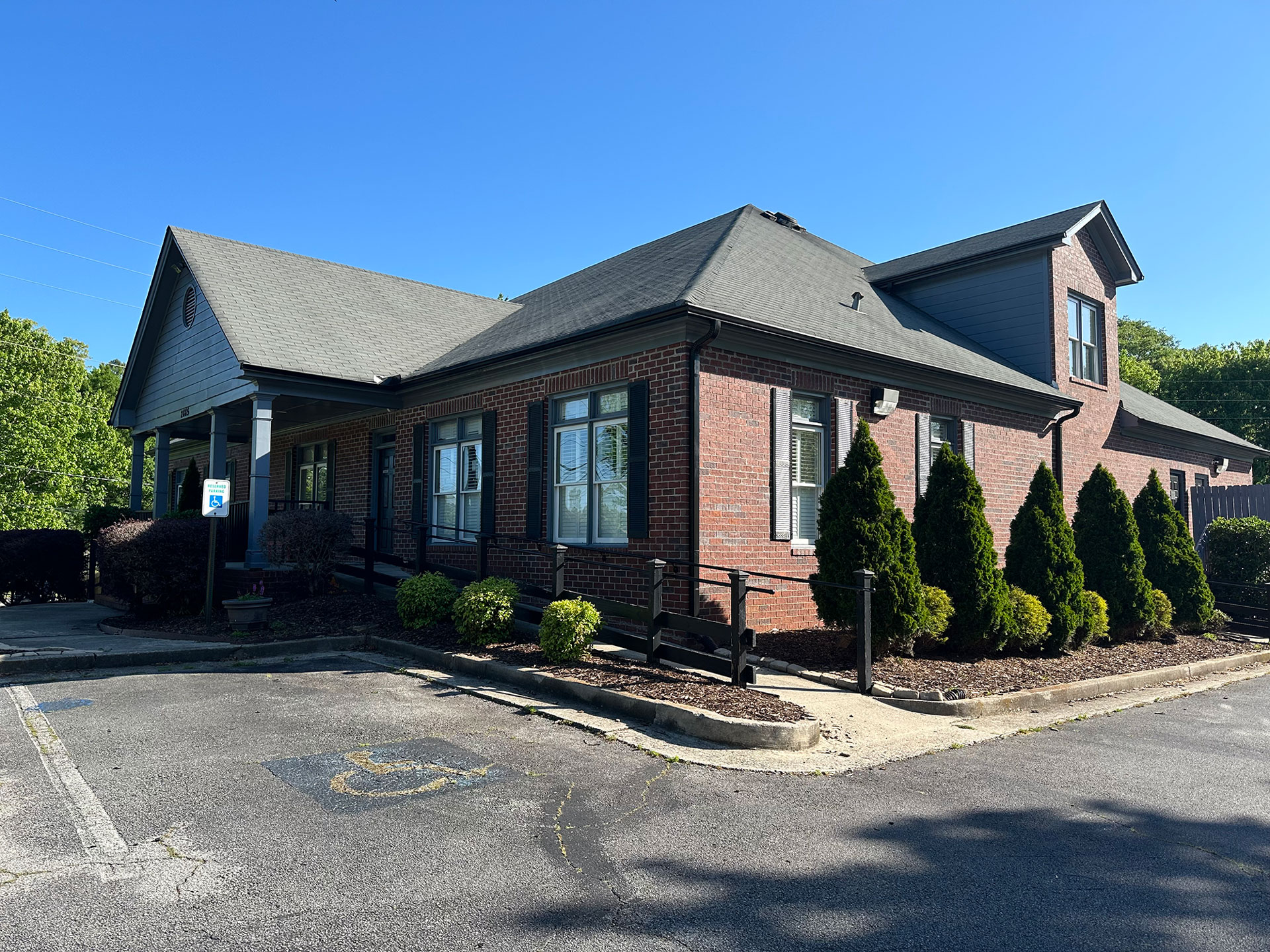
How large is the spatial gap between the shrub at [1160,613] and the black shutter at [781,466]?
5990 millimetres

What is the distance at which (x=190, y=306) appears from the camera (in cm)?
1798

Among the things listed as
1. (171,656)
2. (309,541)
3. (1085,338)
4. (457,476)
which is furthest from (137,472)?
(1085,338)

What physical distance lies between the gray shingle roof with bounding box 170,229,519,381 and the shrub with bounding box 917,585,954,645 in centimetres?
1009

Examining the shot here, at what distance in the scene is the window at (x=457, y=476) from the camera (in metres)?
14.7

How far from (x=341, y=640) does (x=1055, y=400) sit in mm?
13167

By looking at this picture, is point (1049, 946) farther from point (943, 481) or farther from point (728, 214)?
point (728, 214)

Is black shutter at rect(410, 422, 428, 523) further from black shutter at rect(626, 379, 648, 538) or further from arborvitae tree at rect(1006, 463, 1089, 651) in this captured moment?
arborvitae tree at rect(1006, 463, 1089, 651)

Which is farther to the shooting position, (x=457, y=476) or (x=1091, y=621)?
(x=457, y=476)

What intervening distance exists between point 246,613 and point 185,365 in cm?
795

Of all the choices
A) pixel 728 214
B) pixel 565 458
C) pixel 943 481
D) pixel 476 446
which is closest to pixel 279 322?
pixel 476 446

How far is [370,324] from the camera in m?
17.8

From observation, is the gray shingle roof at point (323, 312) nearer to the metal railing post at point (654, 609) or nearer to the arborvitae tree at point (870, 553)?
the metal railing post at point (654, 609)

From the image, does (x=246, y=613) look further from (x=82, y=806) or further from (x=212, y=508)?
(x=82, y=806)

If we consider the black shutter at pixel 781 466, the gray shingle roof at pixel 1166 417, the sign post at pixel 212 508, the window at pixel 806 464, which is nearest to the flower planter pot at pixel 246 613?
the sign post at pixel 212 508
